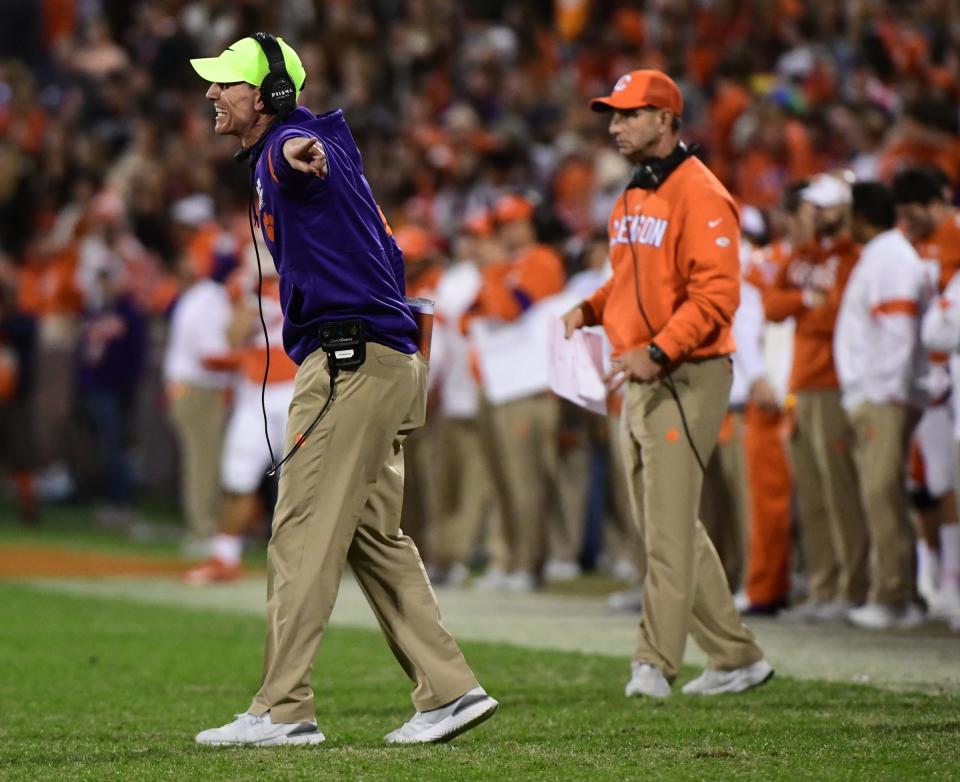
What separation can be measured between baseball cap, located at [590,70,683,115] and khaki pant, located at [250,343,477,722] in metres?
1.73

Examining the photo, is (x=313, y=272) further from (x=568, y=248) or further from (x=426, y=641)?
(x=568, y=248)

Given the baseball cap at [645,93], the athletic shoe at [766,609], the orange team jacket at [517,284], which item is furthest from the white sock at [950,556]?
the baseball cap at [645,93]

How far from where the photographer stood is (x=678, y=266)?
6941 millimetres

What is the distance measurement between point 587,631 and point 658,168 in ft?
11.0

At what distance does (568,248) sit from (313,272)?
27.3 feet

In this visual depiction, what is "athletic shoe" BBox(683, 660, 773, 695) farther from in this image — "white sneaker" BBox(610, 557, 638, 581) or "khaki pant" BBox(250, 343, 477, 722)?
"white sneaker" BBox(610, 557, 638, 581)

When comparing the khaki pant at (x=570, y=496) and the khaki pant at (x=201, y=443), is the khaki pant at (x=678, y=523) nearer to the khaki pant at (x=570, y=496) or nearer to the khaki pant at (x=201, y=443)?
the khaki pant at (x=570, y=496)

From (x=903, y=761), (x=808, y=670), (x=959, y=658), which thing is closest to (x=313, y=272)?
(x=903, y=761)

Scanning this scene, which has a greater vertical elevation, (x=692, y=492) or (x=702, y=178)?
(x=702, y=178)

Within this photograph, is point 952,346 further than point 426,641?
Yes

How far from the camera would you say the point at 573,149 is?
17109mm

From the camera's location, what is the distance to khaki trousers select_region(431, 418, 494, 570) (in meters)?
12.8

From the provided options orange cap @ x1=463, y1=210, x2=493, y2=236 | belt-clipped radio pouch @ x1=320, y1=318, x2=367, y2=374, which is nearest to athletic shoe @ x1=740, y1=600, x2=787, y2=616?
orange cap @ x1=463, y1=210, x2=493, y2=236

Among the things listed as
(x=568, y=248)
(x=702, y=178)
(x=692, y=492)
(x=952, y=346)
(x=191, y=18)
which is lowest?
(x=692, y=492)
